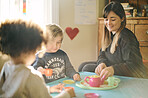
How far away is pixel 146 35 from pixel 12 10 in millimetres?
1837

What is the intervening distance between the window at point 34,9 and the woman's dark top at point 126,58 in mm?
878

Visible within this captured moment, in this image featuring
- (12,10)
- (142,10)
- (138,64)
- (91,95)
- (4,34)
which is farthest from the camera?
(142,10)

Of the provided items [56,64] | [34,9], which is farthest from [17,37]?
[34,9]

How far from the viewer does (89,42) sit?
127 inches

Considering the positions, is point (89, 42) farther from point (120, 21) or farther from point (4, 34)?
point (4, 34)

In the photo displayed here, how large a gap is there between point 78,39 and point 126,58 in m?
1.66

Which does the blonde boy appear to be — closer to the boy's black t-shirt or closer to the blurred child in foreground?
the boy's black t-shirt

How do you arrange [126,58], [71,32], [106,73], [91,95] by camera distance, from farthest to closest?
[71,32] < [126,58] < [106,73] < [91,95]

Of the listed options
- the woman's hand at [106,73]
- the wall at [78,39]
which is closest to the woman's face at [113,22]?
the woman's hand at [106,73]

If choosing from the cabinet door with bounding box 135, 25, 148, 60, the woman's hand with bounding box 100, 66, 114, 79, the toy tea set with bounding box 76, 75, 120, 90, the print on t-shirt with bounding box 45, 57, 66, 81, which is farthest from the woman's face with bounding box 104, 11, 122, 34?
the cabinet door with bounding box 135, 25, 148, 60

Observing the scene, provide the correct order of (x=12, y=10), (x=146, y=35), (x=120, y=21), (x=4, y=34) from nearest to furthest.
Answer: (x=4, y=34) < (x=120, y=21) < (x=12, y=10) < (x=146, y=35)

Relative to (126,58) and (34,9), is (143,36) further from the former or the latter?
(34,9)

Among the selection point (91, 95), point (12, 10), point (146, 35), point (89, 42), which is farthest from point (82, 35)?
point (91, 95)

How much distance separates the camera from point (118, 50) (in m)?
1.63
